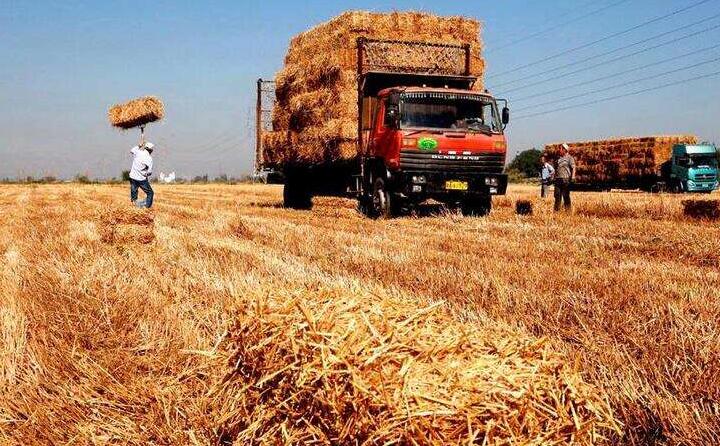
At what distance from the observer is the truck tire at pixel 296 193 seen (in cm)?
1909

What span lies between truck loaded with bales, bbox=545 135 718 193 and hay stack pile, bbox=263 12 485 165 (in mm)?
22037

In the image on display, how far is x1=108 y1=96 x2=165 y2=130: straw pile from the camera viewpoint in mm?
18094

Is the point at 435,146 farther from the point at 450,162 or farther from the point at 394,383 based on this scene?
the point at 394,383

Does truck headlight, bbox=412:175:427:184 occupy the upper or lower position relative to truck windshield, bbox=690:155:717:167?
lower

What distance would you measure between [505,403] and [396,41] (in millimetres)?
13967

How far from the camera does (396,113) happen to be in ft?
44.7

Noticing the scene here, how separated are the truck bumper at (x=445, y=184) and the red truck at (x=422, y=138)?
19 millimetres

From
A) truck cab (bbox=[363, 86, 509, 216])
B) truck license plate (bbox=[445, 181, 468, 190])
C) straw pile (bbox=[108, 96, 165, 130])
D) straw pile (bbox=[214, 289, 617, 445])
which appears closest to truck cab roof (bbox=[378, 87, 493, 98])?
truck cab (bbox=[363, 86, 509, 216])

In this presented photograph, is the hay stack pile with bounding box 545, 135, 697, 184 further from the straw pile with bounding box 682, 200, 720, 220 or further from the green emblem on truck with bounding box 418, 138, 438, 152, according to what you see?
the green emblem on truck with bounding box 418, 138, 438, 152

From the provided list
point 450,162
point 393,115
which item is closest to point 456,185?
point 450,162

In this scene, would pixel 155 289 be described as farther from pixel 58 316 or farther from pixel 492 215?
pixel 492 215

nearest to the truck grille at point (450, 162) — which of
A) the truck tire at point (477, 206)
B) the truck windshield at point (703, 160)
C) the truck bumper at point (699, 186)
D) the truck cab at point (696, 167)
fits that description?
the truck tire at point (477, 206)

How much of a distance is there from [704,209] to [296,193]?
10.1 meters

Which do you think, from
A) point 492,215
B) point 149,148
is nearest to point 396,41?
point 492,215
